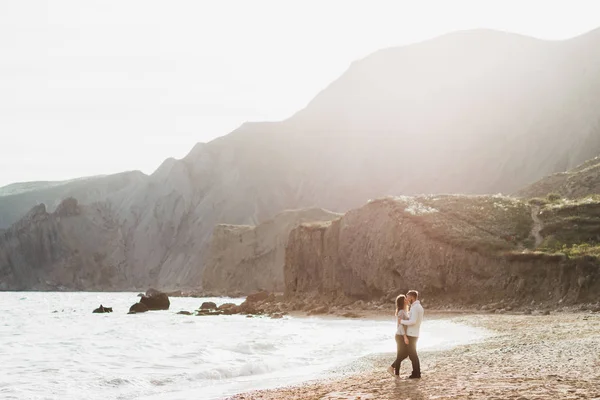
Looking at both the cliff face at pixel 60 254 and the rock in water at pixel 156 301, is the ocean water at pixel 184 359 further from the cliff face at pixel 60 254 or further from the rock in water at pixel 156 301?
the cliff face at pixel 60 254

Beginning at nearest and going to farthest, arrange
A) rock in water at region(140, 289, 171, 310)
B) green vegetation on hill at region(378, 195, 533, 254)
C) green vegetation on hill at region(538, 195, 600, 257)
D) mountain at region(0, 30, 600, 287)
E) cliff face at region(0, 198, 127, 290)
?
green vegetation on hill at region(538, 195, 600, 257), green vegetation on hill at region(378, 195, 533, 254), rock in water at region(140, 289, 171, 310), mountain at region(0, 30, 600, 287), cliff face at region(0, 198, 127, 290)

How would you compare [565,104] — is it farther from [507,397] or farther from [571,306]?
[507,397]

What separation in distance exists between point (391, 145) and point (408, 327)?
13914 cm

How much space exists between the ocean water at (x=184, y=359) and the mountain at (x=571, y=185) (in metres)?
32.3

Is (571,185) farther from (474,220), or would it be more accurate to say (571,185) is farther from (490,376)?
(490,376)

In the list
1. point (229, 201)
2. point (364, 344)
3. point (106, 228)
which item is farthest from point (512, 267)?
point (106, 228)

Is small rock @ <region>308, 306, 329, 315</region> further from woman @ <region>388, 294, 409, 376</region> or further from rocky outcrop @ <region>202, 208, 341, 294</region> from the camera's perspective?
→ rocky outcrop @ <region>202, 208, 341, 294</region>

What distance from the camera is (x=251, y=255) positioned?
411 feet

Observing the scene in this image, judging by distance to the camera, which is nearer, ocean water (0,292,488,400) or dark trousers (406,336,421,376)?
dark trousers (406,336,421,376)

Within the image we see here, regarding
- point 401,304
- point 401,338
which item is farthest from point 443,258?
point 401,338

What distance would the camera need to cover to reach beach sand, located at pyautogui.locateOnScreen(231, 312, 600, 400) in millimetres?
10320

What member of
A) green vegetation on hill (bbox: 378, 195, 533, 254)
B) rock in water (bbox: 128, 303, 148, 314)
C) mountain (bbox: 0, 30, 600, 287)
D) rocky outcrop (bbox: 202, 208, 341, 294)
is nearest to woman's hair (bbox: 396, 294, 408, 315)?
green vegetation on hill (bbox: 378, 195, 533, 254)

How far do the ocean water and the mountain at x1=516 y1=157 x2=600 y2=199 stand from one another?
106 ft

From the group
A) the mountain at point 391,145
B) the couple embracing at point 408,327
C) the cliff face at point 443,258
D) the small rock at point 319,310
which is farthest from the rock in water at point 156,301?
the mountain at point 391,145
